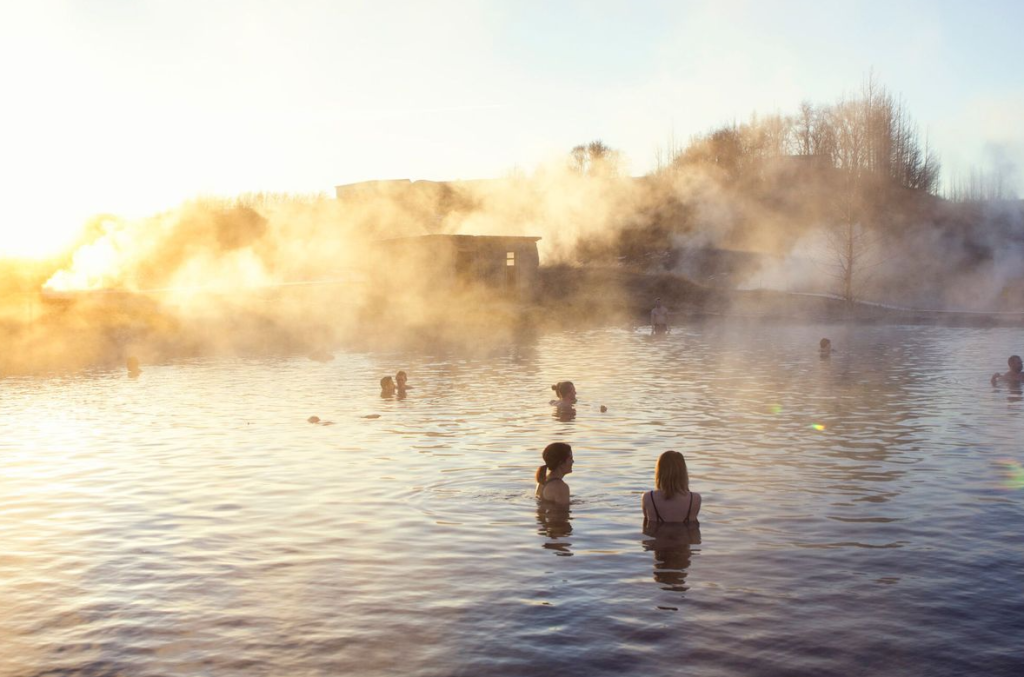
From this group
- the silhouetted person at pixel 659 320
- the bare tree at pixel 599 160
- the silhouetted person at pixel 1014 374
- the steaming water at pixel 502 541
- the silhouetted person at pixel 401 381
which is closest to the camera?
the steaming water at pixel 502 541

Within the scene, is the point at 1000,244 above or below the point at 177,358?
above

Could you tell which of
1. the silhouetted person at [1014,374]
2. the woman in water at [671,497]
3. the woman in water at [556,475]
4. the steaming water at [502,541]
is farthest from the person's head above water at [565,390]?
the silhouetted person at [1014,374]

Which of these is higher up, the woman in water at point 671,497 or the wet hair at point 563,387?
the wet hair at point 563,387

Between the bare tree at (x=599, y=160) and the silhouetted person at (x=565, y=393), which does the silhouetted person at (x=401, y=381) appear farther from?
the bare tree at (x=599, y=160)

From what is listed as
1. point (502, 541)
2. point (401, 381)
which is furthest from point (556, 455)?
point (401, 381)

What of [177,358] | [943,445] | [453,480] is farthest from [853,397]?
[177,358]

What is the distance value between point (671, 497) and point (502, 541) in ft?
6.16

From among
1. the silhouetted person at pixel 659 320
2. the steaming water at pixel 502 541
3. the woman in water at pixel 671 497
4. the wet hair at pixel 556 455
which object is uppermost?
the silhouetted person at pixel 659 320

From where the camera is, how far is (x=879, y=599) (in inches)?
351

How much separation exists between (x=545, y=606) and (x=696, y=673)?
1.80 metres

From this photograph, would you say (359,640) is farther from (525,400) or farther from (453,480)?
(525,400)

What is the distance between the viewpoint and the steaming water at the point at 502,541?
789 centimetres

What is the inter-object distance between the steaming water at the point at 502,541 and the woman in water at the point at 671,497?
0.80 ft

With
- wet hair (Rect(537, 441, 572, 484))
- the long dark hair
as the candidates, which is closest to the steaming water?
the long dark hair
